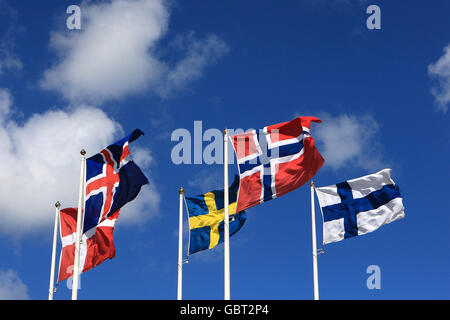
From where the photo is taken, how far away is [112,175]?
91.6 ft

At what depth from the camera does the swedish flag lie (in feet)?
110

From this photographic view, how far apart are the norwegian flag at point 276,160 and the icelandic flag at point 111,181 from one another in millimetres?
4483

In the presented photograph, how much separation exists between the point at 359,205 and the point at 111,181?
46.8ft

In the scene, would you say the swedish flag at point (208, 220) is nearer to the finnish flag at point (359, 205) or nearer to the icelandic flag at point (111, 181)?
the finnish flag at point (359, 205)

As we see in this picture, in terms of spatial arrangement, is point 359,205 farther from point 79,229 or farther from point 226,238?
point 79,229

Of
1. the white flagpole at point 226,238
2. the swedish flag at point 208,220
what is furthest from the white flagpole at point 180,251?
the white flagpole at point 226,238

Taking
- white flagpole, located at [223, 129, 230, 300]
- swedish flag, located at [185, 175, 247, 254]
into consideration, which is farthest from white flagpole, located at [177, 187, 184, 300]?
white flagpole, located at [223, 129, 230, 300]

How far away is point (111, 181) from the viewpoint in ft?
91.4

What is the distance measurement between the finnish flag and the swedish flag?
186 inches

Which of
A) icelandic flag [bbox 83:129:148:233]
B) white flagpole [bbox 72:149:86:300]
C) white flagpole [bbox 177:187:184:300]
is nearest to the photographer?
white flagpole [bbox 72:149:86:300]

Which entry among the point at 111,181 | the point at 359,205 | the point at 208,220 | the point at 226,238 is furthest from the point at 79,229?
the point at 359,205

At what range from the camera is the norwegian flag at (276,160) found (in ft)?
89.0

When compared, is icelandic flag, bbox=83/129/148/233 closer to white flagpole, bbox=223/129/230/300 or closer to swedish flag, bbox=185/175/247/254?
white flagpole, bbox=223/129/230/300
